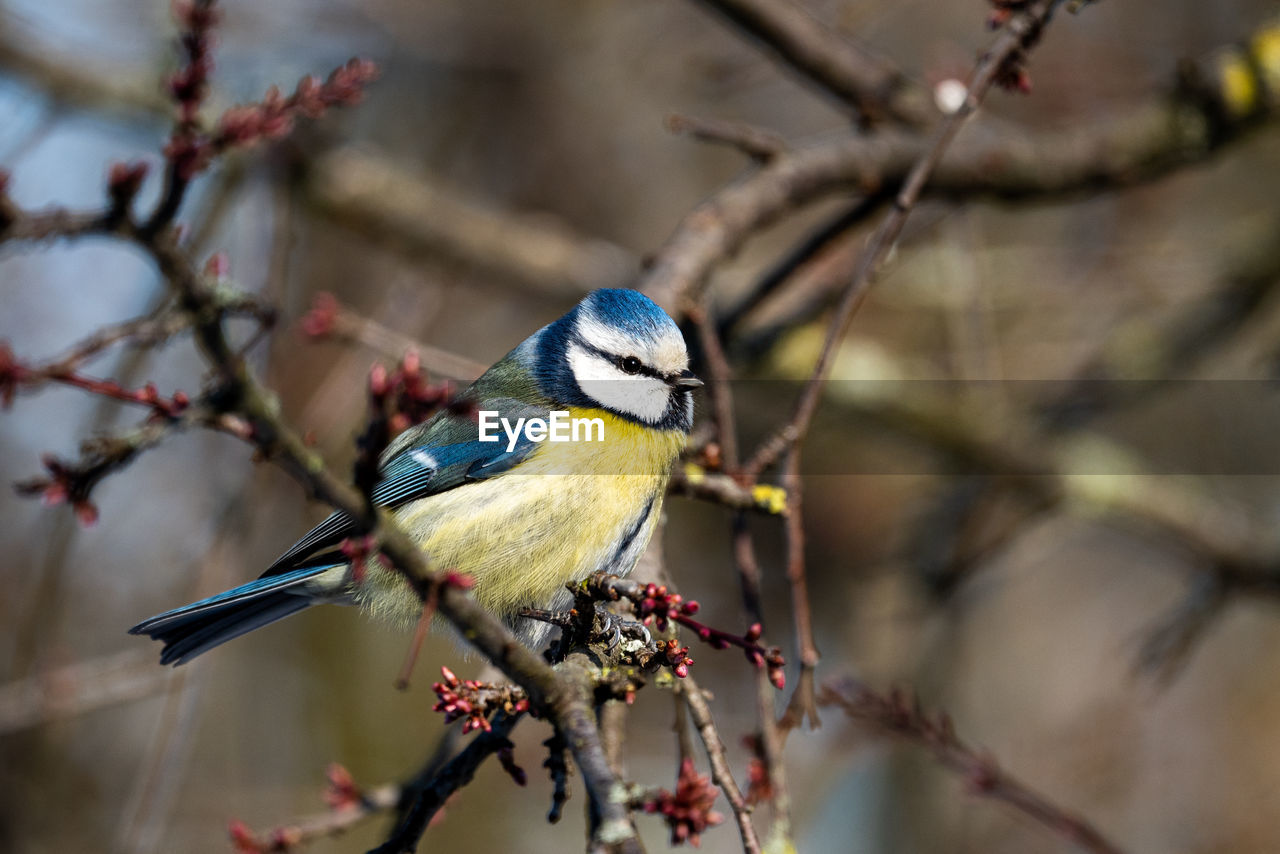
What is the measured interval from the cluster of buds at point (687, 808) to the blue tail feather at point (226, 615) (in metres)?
1.40

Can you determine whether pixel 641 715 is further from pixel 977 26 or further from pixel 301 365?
pixel 977 26

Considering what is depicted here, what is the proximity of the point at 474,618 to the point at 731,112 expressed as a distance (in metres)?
6.31

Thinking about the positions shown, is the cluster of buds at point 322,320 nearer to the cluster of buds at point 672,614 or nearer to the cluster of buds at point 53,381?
the cluster of buds at point 672,614

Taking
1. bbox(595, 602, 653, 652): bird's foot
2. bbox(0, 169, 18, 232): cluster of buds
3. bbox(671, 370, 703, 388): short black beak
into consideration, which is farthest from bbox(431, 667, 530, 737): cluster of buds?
bbox(671, 370, 703, 388): short black beak

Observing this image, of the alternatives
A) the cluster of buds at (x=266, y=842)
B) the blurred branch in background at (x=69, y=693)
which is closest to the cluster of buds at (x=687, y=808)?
the cluster of buds at (x=266, y=842)

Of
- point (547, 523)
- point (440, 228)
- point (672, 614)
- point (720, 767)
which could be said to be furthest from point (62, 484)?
point (440, 228)

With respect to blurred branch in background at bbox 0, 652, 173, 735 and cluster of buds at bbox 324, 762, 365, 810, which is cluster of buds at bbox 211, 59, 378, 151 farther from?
blurred branch in background at bbox 0, 652, 173, 735

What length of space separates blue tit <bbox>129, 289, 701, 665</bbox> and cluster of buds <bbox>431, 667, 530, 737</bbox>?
737 millimetres

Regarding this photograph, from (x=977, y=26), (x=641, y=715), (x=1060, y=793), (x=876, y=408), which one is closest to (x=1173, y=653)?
(x=876, y=408)

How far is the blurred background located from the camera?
3.83 metres

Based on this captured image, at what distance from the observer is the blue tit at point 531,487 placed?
2412mm

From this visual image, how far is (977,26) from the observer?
6.43 m

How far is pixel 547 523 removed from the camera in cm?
241

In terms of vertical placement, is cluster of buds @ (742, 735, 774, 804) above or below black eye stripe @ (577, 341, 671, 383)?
below
